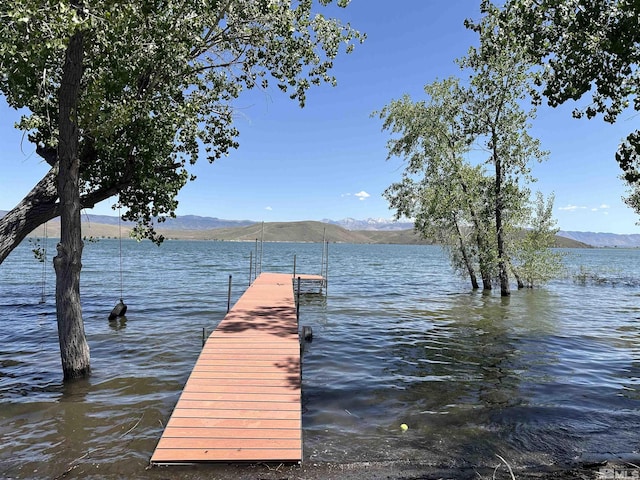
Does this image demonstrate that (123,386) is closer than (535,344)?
Yes

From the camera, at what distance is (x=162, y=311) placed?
2325 centimetres

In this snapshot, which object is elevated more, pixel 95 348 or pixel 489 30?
pixel 489 30

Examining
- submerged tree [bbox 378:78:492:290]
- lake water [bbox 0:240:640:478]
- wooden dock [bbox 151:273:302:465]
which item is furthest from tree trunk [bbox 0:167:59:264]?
submerged tree [bbox 378:78:492:290]

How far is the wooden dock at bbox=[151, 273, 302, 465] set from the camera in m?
6.53

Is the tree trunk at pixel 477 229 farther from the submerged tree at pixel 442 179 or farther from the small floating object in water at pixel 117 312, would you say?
the small floating object in water at pixel 117 312

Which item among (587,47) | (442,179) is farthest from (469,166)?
(587,47)

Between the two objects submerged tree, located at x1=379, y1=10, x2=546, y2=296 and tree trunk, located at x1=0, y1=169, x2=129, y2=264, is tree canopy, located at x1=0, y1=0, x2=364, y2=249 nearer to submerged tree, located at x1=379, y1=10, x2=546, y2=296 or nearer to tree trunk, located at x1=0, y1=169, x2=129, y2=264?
tree trunk, located at x1=0, y1=169, x2=129, y2=264

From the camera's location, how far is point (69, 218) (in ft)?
31.7

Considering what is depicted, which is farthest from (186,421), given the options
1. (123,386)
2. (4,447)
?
(123,386)

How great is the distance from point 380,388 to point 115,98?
971 centimetres

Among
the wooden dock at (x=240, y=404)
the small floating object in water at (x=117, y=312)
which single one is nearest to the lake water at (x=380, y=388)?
the small floating object in water at (x=117, y=312)

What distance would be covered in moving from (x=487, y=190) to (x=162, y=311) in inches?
851

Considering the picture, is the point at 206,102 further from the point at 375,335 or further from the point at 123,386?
the point at 375,335

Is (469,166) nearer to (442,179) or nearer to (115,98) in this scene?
(442,179)
